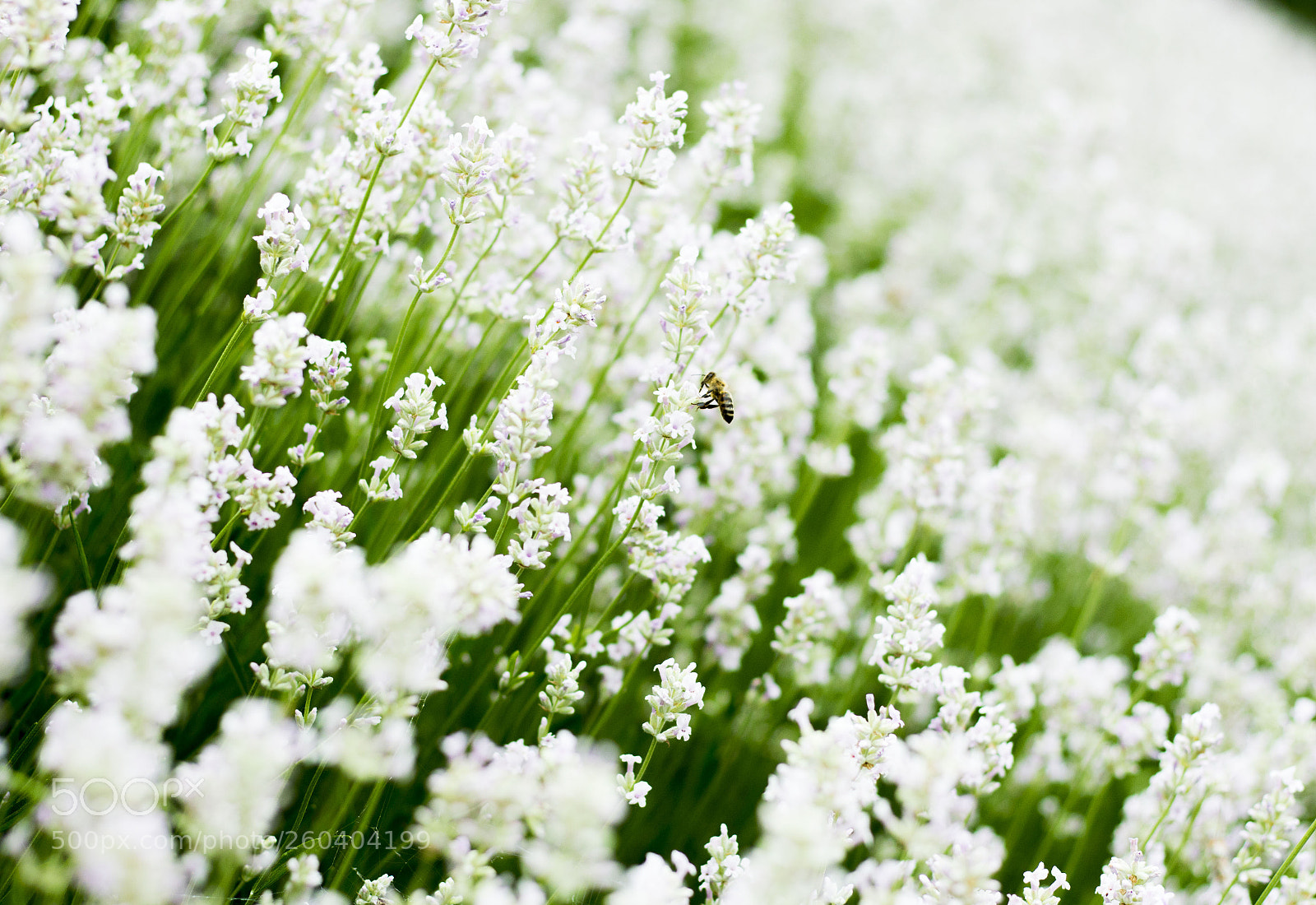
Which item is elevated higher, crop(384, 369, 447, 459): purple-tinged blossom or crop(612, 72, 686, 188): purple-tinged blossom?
crop(612, 72, 686, 188): purple-tinged blossom

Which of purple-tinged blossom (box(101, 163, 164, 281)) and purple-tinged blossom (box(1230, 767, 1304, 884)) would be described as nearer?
purple-tinged blossom (box(101, 163, 164, 281))

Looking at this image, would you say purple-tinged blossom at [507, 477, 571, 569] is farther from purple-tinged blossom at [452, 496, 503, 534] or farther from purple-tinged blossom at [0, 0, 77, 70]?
purple-tinged blossom at [0, 0, 77, 70]

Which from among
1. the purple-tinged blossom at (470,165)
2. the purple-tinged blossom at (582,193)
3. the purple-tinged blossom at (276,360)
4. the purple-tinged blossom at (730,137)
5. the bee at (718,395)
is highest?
the purple-tinged blossom at (730,137)

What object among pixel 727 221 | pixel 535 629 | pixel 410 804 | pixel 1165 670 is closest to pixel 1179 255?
pixel 727 221

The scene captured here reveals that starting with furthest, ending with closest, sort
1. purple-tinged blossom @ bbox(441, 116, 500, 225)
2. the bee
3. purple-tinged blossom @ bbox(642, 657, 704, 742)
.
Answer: the bee → purple-tinged blossom @ bbox(441, 116, 500, 225) → purple-tinged blossom @ bbox(642, 657, 704, 742)

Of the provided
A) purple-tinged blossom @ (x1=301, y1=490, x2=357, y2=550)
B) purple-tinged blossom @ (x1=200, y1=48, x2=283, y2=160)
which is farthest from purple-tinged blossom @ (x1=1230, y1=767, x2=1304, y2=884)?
purple-tinged blossom @ (x1=200, y1=48, x2=283, y2=160)

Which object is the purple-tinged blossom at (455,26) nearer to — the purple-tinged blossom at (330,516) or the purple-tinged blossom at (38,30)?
the purple-tinged blossom at (38,30)

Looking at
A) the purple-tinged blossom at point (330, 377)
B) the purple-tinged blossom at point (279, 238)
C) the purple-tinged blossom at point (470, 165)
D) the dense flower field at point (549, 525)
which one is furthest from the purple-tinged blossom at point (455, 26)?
the purple-tinged blossom at point (330, 377)

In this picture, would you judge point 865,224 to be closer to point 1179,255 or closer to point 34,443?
point 1179,255

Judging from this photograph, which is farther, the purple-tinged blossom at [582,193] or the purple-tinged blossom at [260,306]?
the purple-tinged blossom at [582,193]
